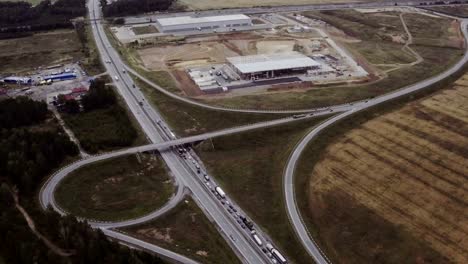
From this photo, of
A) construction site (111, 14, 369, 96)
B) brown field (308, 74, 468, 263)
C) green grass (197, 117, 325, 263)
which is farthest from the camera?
construction site (111, 14, 369, 96)

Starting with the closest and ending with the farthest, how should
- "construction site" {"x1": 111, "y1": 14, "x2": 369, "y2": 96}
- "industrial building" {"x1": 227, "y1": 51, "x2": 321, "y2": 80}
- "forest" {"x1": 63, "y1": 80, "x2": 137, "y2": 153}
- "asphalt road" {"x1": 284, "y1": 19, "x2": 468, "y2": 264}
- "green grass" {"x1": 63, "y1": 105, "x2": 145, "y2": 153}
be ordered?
"asphalt road" {"x1": 284, "y1": 19, "x2": 468, "y2": 264} < "green grass" {"x1": 63, "y1": 105, "x2": 145, "y2": 153} < "forest" {"x1": 63, "y1": 80, "x2": 137, "y2": 153} < "construction site" {"x1": 111, "y1": 14, "x2": 369, "y2": 96} < "industrial building" {"x1": 227, "y1": 51, "x2": 321, "y2": 80}

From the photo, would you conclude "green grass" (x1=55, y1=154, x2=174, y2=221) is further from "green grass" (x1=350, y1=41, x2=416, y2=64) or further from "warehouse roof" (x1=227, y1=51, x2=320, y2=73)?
"green grass" (x1=350, y1=41, x2=416, y2=64)

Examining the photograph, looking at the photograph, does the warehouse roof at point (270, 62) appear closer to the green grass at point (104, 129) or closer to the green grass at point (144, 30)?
the green grass at point (104, 129)

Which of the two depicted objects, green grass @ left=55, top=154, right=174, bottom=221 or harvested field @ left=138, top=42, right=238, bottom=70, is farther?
harvested field @ left=138, top=42, right=238, bottom=70

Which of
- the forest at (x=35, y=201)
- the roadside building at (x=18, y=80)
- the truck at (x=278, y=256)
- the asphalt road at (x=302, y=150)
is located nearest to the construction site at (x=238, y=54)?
the asphalt road at (x=302, y=150)

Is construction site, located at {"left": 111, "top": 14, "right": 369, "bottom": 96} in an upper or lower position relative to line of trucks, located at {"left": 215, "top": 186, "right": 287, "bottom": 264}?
upper

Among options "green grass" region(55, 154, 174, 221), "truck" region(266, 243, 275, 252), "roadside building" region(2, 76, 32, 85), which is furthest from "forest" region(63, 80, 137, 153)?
"truck" region(266, 243, 275, 252)

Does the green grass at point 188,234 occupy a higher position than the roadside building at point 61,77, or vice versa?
the roadside building at point 61,77

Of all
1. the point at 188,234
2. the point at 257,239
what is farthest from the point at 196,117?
the point at 257,239
